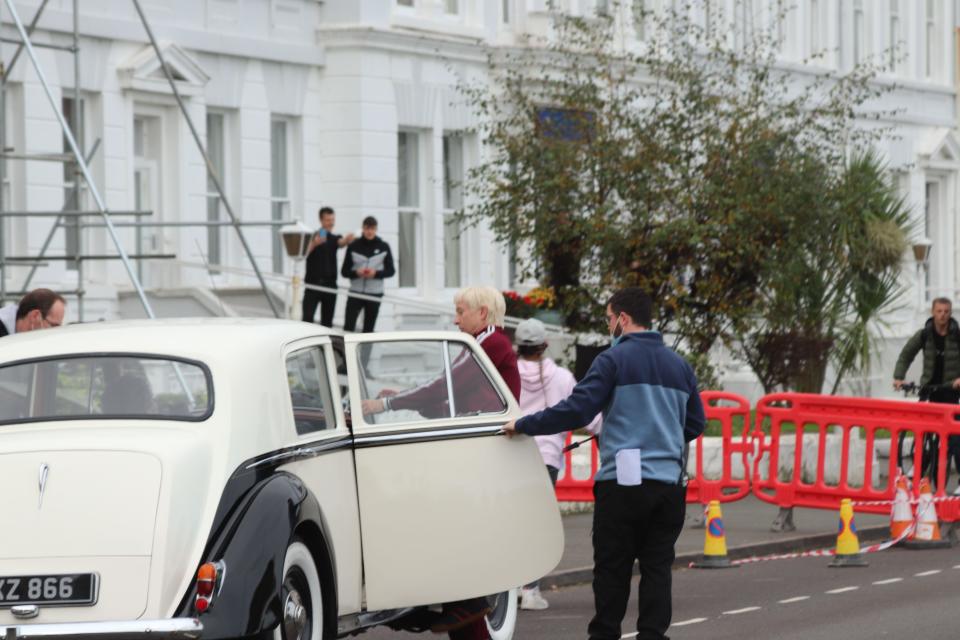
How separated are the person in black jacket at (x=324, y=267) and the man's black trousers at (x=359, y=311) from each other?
0.79 feet

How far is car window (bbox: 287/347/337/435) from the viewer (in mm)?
9391

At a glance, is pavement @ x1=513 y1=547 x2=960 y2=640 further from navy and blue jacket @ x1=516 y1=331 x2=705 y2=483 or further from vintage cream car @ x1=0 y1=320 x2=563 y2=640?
navy and blue jacket @ x1=516 y1=331 x2=705 y2=483

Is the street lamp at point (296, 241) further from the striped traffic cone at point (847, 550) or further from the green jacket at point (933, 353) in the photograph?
the striped traffic cone at point (847, 550)

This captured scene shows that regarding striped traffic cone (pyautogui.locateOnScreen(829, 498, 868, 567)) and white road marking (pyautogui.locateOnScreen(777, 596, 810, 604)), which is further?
striped traffic cone (pyautogui.locateOnScreen(829, 498, 868, 567))

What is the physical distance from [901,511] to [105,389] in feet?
31.1

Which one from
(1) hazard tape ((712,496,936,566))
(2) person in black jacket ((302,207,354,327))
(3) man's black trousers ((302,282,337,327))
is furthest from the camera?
(3) man's black trousers ((302,282,337,327))

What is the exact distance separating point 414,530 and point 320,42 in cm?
2070

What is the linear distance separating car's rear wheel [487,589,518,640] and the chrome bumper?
10.5 feet

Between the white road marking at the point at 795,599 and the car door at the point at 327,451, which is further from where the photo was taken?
the white road marking at the point at 795,599

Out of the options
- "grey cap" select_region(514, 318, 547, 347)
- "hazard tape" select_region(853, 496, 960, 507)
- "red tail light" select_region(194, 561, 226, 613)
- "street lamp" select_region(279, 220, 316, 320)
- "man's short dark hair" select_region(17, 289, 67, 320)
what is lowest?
"hazard tape" select_region(853, 496, 960, 507)

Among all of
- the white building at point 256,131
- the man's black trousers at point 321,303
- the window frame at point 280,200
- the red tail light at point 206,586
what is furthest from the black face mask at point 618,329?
the window frame at point 280,200

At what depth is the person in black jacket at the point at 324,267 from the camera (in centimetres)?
2630

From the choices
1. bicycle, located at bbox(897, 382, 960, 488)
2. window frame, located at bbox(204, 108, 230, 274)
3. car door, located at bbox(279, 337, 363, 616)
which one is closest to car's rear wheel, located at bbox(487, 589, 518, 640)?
car door, located at bbox(279, 337, 363, 616)

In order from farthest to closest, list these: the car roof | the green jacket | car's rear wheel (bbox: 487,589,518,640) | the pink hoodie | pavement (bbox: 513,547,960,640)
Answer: the green jacket, the pink hoodie, pavement (bbox: 513,547,960,640), car's rear wheel (bbox: 487,589,518,640), the car roof
